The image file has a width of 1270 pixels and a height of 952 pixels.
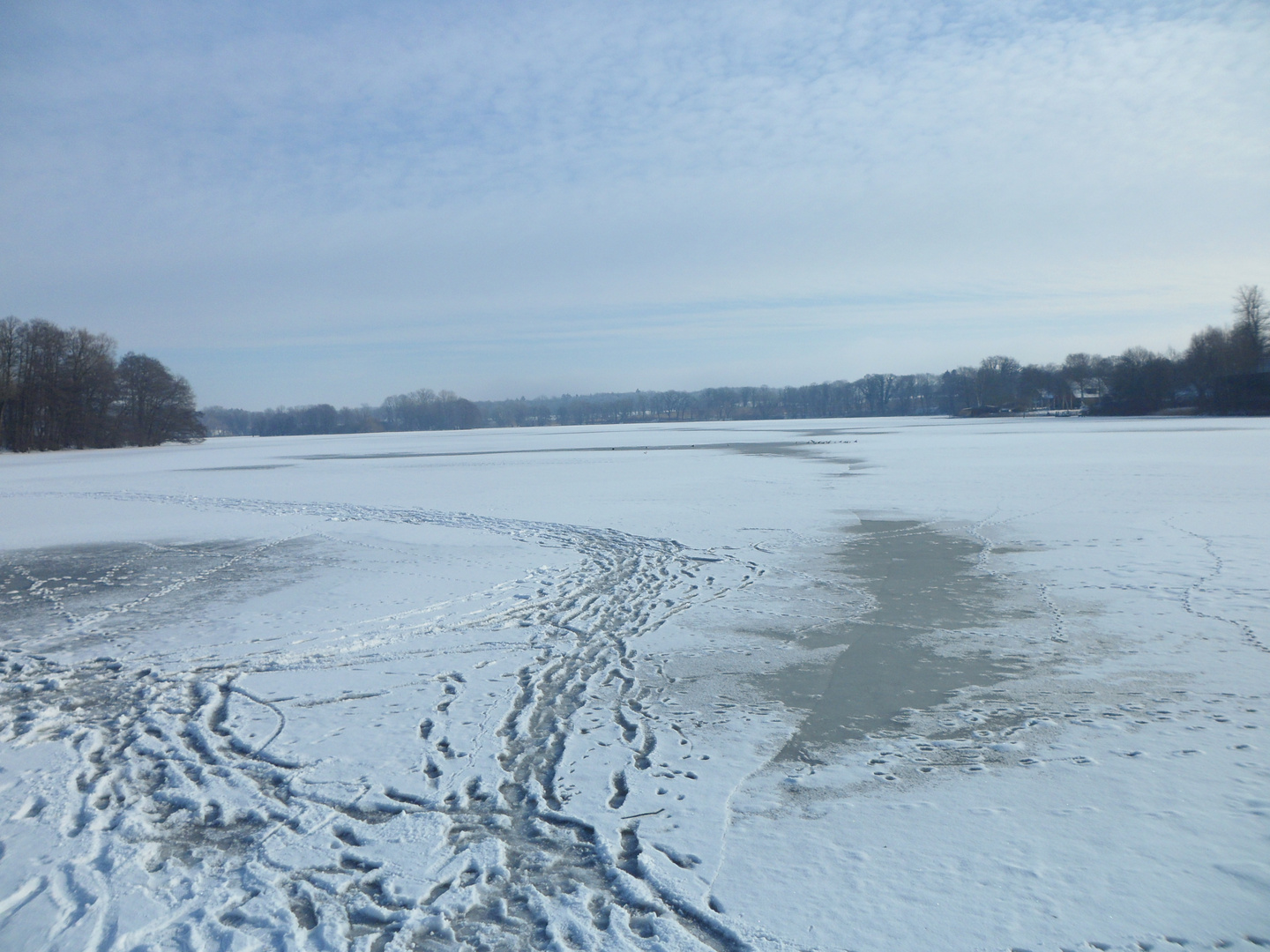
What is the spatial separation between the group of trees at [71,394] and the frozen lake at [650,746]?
61830 mm

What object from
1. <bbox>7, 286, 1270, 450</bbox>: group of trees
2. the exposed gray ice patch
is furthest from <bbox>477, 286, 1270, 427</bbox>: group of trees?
the exposed gray ice patch

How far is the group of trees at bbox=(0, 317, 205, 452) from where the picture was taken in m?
60.7

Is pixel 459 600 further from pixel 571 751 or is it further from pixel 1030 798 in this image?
pixel 1030 798

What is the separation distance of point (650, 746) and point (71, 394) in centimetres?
7461

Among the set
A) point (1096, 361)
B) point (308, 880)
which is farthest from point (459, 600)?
point (1096, 361)

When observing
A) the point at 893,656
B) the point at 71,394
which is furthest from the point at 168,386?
the point at 893,656

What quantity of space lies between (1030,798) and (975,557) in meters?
6.39

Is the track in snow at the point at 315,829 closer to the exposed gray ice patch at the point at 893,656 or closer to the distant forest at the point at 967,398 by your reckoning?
the exposed gray ice patch at the point at 893,656

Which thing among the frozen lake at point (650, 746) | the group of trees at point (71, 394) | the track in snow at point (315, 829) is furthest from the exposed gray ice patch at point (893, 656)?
the group of trees at point (71, 394)

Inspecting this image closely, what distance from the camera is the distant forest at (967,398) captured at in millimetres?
71750

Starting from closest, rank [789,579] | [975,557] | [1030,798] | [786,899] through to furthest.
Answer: [786,899], [1030,798], [789,579], [975,557]

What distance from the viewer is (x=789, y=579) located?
356 inches

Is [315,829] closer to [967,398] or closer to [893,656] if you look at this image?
[893,656]

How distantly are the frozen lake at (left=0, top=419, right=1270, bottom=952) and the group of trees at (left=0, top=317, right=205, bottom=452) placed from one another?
203 ft
